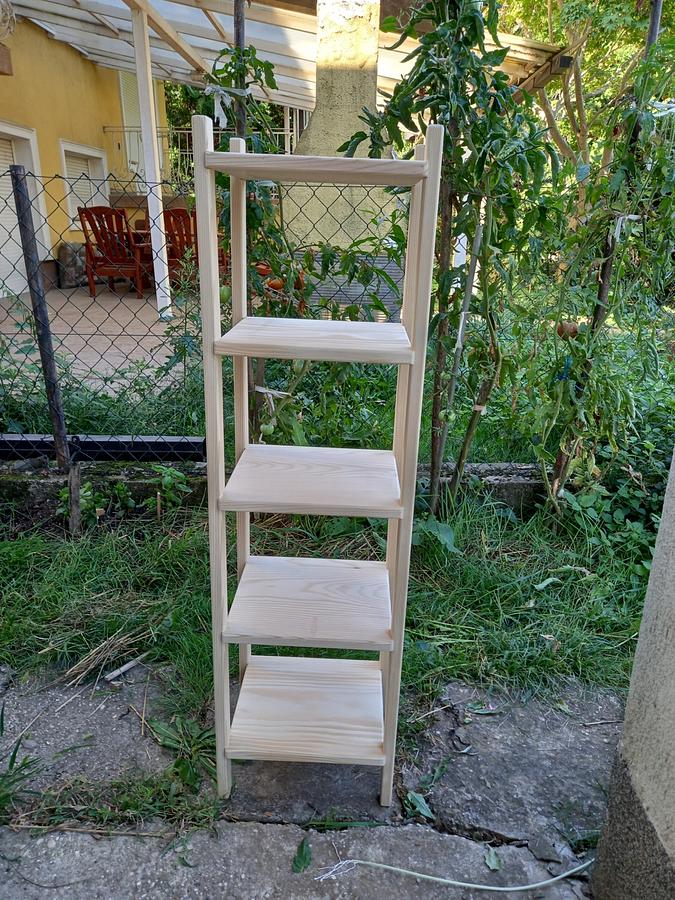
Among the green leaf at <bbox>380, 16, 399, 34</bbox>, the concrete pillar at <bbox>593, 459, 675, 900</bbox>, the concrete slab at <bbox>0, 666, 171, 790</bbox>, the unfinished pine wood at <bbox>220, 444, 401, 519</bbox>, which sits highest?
the green leaf at <bbox>380, 16, 399, 34</bbox>

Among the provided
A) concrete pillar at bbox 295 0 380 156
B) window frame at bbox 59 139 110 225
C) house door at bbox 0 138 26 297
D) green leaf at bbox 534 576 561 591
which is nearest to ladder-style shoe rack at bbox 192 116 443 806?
green leaf at bbox 534 576 561 591

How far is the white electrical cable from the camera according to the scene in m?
1.34

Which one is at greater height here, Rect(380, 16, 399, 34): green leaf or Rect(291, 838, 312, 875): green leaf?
Rect(380, 16, 399, 34): green leaf

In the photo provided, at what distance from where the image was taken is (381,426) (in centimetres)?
275

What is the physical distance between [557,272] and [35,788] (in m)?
2.40

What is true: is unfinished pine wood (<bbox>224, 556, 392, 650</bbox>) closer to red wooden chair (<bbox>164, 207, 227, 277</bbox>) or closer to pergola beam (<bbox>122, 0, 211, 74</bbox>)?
red wooden chair (<bbox>164, 207, 227, 277</bbox>)

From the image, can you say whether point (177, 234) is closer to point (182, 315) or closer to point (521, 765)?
point (182, 315)

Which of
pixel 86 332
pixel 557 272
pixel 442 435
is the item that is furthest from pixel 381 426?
pixel 86 332

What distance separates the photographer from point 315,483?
1385 millimetres

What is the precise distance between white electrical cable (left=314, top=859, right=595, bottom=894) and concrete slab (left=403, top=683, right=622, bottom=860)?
6 cm

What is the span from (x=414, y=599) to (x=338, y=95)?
3.92 meters

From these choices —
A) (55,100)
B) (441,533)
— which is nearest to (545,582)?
(441,533)

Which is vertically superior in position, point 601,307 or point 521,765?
point 601,307

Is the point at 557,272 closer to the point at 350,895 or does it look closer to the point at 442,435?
the point at 442,435
